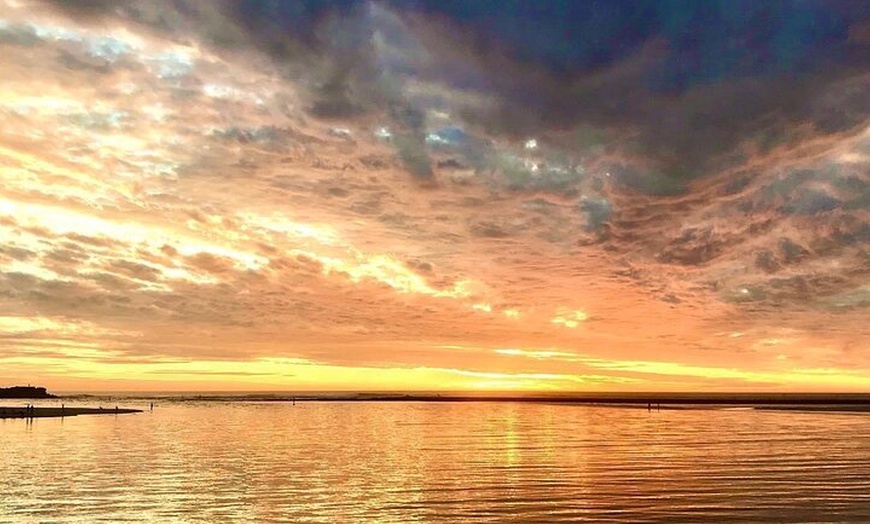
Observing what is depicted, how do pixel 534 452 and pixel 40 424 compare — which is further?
pixel 40 424

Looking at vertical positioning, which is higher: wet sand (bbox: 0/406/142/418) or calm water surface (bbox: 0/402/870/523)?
calm water surface (bbox: 0/402/870/523)

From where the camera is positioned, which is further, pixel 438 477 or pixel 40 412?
pixel 40 412

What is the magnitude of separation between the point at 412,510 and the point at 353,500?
14.7 feet

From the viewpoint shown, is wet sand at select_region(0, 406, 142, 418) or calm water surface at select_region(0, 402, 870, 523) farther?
wet sand at select_region(0, 406, 142, 418)

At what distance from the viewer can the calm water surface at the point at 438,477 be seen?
34.9 m

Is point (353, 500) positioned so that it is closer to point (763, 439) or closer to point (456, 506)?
point (456, 506)

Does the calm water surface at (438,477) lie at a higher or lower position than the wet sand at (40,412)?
higher

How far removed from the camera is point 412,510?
3559 cm

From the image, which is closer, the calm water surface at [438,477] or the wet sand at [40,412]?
the calm water surface at [438,477]

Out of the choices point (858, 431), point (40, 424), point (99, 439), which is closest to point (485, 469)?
point (99, 439)

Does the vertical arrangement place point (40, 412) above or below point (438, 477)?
below

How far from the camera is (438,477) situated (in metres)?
47.8

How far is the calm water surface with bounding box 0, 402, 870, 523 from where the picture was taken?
3491cm

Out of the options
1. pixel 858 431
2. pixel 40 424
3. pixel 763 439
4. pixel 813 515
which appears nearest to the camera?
pixel 813 515
